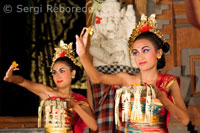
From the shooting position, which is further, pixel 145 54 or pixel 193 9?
pixel 145 54

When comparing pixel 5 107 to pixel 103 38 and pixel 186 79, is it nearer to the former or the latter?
pixel 103 38

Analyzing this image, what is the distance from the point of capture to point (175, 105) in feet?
9.24

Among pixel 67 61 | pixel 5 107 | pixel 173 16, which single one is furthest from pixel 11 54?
pixel 173 16

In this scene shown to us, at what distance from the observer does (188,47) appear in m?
4.79

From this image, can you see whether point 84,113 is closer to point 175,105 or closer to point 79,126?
point 79,126

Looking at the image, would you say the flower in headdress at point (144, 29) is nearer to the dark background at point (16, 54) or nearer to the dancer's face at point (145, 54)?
the dancer's face at point (145, 54)

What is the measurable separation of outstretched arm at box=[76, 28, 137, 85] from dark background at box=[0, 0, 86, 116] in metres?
1.99

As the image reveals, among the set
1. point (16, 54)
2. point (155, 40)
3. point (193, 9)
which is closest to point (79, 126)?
point (155, 40)

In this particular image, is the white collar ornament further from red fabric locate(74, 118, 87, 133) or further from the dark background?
the dark background

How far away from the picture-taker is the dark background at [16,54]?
4.80 meters

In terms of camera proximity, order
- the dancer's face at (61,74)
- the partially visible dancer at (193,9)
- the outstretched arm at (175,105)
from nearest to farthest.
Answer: the partially visible dancer at (193,9) < the outstretched arm at (175,105) < the dancer's face at (61,74)

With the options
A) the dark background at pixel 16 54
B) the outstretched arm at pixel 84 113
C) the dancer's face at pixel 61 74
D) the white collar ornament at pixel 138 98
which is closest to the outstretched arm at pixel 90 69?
the white collar ornament at pixel 138 98

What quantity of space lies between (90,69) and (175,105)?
78 cm

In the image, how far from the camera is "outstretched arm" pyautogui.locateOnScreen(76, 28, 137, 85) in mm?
2555
